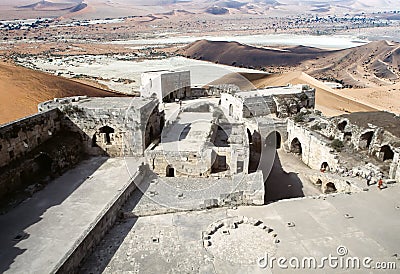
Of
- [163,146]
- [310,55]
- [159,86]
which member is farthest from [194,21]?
[163,146]

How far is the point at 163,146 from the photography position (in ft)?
50.9

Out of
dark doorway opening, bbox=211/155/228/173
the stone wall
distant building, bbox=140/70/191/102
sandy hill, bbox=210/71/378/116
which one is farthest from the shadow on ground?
sandy hill, bbox=210/71/378/116

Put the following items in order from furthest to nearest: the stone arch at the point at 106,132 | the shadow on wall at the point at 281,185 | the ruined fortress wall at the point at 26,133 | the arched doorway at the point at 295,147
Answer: the arched doorway at the point at 295,147 < the shadow on wall at the point at 281,185 < the stone arch at the point at 106,132 < the ruined fortress wall at the point at 26,133

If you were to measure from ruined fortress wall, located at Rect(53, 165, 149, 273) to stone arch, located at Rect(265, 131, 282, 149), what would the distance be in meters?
10.4

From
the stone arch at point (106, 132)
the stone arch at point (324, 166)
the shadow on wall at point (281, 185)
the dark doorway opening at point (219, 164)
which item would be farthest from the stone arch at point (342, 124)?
the stone arch at point (106, 132)

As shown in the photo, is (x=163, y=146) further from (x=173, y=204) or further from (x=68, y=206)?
(x=68, y=206)

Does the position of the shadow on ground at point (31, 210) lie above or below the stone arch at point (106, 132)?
below

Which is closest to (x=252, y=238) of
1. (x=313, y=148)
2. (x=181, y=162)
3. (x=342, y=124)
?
(x=181, y=162)

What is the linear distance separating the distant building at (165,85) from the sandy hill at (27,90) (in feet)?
18.4

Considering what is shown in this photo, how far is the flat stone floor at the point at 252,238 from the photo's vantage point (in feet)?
32.9

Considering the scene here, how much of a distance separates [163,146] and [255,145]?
8.22m

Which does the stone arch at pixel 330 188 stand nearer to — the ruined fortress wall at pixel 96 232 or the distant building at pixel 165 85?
the ruined fortress wall at pixel 96 232

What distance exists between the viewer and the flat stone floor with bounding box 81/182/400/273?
395 inches

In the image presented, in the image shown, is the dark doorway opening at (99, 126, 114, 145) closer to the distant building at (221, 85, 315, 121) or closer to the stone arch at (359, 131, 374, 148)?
the distant building at (221, 85, 315, 121)
